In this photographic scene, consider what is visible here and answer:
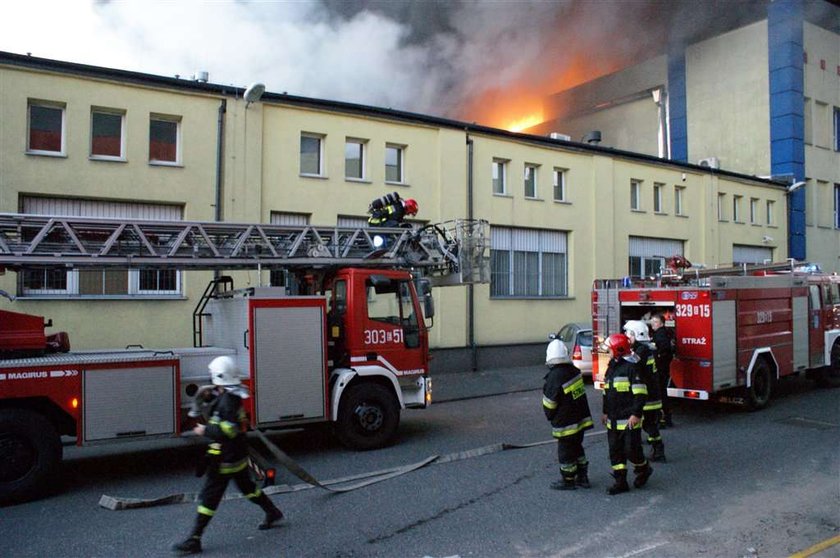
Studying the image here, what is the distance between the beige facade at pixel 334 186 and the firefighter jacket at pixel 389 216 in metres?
5.45

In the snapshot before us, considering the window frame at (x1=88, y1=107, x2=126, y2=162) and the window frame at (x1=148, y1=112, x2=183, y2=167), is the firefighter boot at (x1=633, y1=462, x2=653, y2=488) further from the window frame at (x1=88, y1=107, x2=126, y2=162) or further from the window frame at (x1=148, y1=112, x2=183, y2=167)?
the window frame at (x1=88, y1=107, x2=126, y2=162)

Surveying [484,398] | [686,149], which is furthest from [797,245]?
[484,398]

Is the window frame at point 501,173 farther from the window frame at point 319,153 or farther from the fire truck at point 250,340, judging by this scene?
the fire truck at point 250,340

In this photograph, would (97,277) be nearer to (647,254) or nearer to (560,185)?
(560,185)

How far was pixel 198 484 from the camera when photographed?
23.5 feet

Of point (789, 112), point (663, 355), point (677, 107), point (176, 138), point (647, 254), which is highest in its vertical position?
point (677, 107)

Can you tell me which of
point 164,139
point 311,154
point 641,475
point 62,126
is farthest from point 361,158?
point 641,475

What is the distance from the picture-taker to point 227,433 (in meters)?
5.14

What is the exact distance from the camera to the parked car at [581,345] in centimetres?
1401

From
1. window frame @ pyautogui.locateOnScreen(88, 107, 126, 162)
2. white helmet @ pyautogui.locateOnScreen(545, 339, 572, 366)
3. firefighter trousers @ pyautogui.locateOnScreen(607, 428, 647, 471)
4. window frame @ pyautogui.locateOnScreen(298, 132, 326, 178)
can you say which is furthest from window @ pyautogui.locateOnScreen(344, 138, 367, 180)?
firefighter trousers @ pyautogui.locateOnScreen(607, 428, 647, 471)

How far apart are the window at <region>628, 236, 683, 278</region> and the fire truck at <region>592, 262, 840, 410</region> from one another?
27.7 ft

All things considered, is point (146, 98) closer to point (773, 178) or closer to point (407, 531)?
point (407, 531)

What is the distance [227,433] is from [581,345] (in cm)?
1027

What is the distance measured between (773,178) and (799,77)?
4.08 meters
